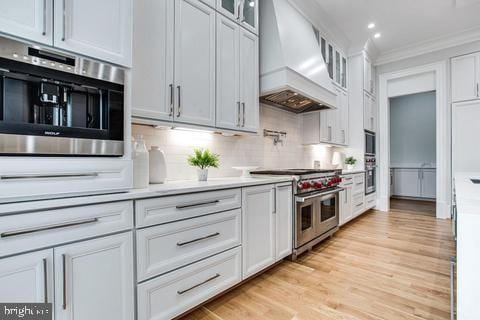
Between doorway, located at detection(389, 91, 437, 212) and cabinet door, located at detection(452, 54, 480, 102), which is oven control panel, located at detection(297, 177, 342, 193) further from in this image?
doorway, located at detection(389, 91, 437, 212)

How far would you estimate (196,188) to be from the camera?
5.21ft

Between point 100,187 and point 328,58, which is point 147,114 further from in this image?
point 328,58

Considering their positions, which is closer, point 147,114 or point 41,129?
point 41,129

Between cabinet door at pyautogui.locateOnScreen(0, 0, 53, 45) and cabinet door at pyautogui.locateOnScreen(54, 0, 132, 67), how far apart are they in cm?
3

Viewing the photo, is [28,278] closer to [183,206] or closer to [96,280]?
[96,280]

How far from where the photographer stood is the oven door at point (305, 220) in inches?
100

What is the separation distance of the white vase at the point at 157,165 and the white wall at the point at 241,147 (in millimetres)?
120

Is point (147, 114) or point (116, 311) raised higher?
point (147, 114)

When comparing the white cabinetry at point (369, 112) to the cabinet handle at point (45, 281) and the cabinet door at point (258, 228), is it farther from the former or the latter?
the cabinet handle at point (45, 281)

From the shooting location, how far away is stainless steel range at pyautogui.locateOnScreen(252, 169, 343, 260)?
2553 millimetres

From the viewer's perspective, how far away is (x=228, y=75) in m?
2.23

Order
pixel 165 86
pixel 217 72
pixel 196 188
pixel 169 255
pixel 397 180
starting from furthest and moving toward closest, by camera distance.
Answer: pixel 397 180 → pixel 217 72 → pixel 165 86 → pixel 196 188 → pixel 169 255

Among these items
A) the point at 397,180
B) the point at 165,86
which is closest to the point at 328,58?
the point at 165,86

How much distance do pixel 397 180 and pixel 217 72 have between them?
6.82 metres
